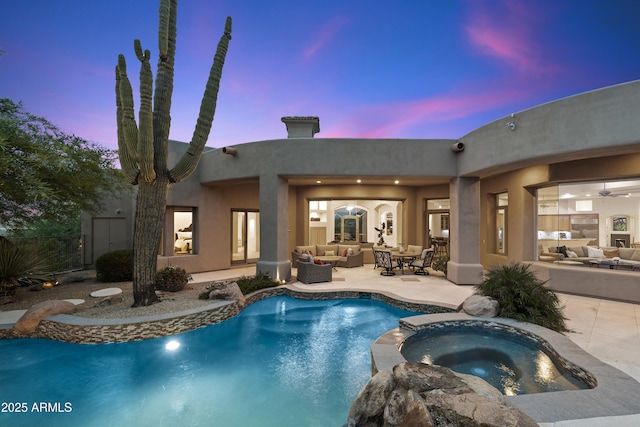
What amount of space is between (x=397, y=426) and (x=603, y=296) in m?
8.24

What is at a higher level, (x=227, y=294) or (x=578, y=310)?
(x=227, y=294)

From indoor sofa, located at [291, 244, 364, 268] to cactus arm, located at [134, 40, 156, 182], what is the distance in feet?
24.4

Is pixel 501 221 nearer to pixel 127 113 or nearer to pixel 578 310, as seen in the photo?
pixel 578 310

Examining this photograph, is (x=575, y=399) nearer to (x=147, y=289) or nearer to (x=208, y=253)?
(x=147, y=289)

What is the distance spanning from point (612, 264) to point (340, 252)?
29.3 ft

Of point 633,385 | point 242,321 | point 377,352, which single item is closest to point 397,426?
point 377,352

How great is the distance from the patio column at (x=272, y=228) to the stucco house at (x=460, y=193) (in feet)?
0.11

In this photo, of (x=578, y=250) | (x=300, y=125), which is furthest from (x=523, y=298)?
(x=300, y=125)

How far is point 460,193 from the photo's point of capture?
9539 mm

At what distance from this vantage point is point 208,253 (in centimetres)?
1202

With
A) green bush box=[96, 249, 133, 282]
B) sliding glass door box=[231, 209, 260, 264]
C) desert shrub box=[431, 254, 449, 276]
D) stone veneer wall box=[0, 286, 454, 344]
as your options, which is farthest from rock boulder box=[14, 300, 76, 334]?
desert shrub box=[431, 254, 449, 276]

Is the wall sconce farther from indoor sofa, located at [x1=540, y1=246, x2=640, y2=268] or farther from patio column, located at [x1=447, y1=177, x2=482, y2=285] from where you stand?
indoor sofa, located at [x1=540, y1=246, x2=640, y2=268]

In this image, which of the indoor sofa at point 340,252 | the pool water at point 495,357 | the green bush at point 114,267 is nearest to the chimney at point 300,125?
the indoor sofa at point 340,252

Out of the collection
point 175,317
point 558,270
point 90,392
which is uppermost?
point 558,270
